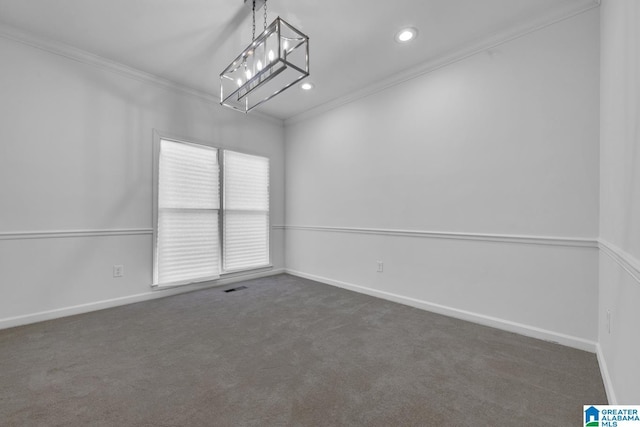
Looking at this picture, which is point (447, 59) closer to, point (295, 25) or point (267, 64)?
point (295, 25)

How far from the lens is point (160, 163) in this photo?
3396mm

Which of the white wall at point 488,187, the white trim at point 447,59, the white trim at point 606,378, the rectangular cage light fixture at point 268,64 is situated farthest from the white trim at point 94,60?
the white trim at point 606,378

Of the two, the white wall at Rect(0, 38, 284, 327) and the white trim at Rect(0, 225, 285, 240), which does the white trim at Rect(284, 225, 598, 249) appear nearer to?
the white trim at Rect(0, 225, 285, 240)

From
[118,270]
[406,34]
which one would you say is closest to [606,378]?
[406,34]

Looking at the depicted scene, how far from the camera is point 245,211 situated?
4254 mm

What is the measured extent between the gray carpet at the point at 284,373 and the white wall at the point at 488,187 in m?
0.35

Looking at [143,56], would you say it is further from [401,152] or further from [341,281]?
[341,281]

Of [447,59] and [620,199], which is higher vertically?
[447,59]

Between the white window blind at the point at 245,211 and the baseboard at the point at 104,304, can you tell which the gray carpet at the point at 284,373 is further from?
the white window blind at the point at 245,211

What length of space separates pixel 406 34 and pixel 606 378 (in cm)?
298

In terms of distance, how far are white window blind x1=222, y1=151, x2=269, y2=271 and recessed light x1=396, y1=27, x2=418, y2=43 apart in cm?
268

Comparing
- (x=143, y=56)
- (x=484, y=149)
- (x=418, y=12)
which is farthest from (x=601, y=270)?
(x=143, y=56)

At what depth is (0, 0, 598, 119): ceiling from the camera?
7.18 ft

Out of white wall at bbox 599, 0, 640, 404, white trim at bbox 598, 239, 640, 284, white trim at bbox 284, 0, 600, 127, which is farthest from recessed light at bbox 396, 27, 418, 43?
white trim at bbox 598, 239, 640, 284
